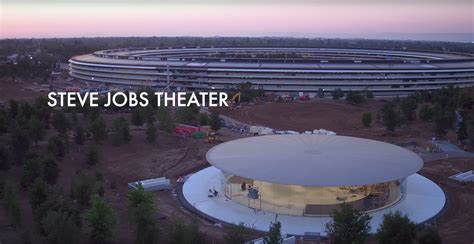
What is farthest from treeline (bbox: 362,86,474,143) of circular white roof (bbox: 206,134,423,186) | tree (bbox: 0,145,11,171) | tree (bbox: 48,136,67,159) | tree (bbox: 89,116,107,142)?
tree (bbox: 0,145,11,171)

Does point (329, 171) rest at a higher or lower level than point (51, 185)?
higher

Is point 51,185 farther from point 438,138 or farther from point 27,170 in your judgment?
point 438,138

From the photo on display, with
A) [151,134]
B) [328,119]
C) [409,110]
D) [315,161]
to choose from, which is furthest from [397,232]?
[328,119]

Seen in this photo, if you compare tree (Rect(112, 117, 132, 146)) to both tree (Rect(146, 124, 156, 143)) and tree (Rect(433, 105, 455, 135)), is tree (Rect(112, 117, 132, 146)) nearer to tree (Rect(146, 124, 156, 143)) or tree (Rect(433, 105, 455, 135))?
tree (Rect(146, 124, 156, 143))

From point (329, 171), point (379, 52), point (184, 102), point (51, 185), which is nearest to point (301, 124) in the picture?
point (184, 102)

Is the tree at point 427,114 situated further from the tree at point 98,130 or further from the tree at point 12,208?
the tree at point 12,208

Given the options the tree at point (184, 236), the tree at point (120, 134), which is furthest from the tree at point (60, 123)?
the tree at point (184, 236)
